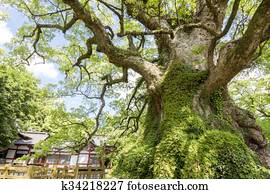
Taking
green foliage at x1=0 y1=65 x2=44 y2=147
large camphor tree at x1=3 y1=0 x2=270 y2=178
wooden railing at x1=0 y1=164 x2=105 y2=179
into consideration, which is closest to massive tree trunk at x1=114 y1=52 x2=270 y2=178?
large camphor tree at x1=3 y1=0 x2=270 y2=178

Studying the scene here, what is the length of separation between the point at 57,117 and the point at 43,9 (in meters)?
3.49

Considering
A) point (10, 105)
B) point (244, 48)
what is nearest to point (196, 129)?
point (244, 48)

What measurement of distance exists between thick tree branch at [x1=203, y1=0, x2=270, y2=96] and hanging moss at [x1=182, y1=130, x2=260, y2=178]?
1.07 metres

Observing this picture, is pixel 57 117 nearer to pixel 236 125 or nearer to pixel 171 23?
pixel 171 23

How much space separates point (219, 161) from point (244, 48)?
5.58 ft

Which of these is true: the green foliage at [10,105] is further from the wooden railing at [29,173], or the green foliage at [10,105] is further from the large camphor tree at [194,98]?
the large camphor tree at [194,98]

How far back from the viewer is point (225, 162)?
3.60 m

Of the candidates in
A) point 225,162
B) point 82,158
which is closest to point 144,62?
point 225,162

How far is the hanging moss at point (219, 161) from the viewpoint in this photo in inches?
137

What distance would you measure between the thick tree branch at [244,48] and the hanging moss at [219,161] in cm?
107

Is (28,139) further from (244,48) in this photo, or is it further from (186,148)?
(244,48)

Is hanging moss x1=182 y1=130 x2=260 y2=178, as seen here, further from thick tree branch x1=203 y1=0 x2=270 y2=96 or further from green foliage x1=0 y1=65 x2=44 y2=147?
green foliage x1=0 y1=65 x2=44 y2=147

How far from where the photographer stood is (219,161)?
360cm

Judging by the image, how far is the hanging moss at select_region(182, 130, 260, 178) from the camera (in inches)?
137
